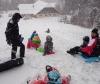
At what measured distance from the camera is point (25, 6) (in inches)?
2211

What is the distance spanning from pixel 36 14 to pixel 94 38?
44152mm

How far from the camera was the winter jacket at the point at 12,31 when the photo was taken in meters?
6.25

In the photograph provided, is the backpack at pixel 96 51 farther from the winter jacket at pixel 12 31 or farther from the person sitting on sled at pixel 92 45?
the winter jacket at pixel 12 31

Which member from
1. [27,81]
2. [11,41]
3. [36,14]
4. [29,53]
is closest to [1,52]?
[29,53]

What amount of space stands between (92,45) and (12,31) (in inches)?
155

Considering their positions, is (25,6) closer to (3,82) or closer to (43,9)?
(43,9)

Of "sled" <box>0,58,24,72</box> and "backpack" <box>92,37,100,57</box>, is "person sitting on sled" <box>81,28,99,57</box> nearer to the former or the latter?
"backpack" <box>92,37,100,57</box>

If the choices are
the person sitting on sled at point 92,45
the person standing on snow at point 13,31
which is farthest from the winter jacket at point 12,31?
the person sitting on sled at point 92,45

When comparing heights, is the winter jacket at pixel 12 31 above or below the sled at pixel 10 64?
above

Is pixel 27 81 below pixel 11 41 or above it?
below

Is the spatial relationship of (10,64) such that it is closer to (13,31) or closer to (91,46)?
(13,31)

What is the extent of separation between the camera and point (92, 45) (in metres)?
6.61

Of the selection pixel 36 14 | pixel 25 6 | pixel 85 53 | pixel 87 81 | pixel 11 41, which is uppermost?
pixel 25 6

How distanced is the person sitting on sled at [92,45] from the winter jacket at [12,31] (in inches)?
139
